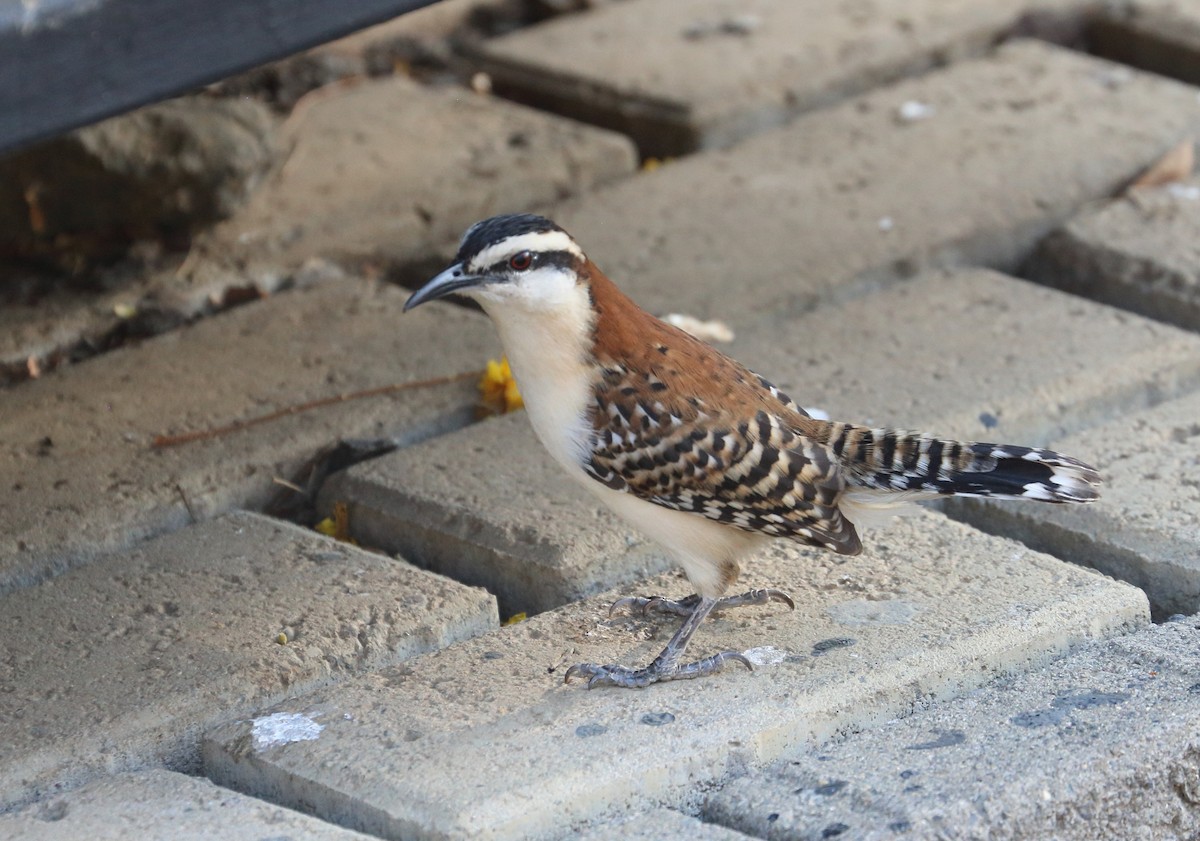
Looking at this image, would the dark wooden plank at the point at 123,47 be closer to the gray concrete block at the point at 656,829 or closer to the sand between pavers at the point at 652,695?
the sand between pavers at the point at 652,695

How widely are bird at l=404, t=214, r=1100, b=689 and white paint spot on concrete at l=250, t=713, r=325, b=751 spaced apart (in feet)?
1.65

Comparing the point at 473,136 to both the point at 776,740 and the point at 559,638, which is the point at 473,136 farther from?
the point at 776,740

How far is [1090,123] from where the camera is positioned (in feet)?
20.0

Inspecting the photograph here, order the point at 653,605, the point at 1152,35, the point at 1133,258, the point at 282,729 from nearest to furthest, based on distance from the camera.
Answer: the point at 282,729 < the point at 653,605 < the point at 1133,258 < the point at 1152,35

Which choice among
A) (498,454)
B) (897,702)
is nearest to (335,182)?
(498,454)

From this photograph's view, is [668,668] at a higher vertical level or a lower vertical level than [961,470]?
lower

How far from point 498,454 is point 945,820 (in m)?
1.72

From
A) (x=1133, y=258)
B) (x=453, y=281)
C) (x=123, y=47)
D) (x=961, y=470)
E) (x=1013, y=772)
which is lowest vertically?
(x=1133, y=258)

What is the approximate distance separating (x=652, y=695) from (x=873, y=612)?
0.54 meters

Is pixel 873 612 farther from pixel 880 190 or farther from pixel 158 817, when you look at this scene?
pixel 880 190

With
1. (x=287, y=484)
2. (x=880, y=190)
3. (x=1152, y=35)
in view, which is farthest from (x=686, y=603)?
(x=1152, y=35)

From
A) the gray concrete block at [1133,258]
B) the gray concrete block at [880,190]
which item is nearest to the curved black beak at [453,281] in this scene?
the gray concrete block at [880,190]

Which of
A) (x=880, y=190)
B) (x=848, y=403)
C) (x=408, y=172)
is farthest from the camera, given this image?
(x=408, y=172)

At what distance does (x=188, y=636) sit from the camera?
3506 millimetres
